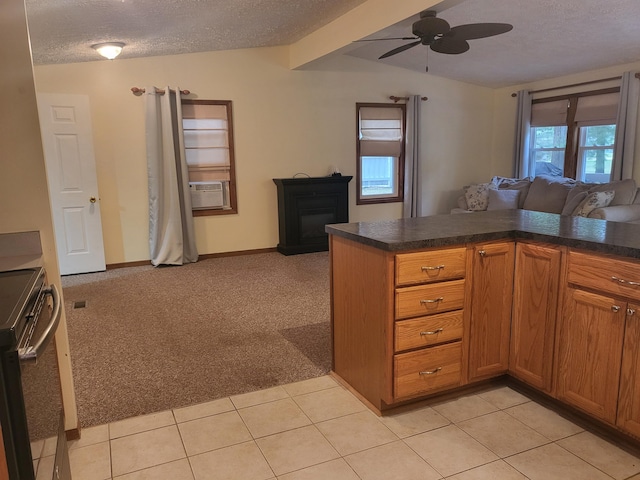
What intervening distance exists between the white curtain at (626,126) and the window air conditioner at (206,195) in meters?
4.93

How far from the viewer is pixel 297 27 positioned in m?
5.16

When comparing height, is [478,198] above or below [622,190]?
below

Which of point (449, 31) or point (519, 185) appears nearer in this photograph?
point (449, 31)

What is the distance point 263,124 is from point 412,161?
7.52 ft

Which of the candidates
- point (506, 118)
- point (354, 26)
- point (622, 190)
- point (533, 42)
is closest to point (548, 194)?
point (622, 190)

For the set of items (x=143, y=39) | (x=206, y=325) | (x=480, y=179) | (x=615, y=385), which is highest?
(x=143, y=39)

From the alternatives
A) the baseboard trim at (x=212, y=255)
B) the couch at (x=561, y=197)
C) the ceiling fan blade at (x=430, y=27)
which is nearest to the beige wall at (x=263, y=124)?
the baseboard trim at (x=212, y=255)

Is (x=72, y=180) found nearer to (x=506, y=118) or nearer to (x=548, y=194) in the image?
(x=548, y=194)

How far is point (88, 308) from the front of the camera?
13.6 feet

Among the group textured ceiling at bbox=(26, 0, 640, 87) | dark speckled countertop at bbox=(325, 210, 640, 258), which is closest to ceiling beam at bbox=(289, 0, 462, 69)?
textured ceiling at bbox=(26, 0, 640, 87)

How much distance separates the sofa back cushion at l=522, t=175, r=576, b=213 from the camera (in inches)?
224

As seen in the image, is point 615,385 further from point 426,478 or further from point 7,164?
point 7,164

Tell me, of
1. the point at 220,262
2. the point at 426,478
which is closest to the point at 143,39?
the point at 220,262

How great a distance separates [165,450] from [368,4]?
399 cm
